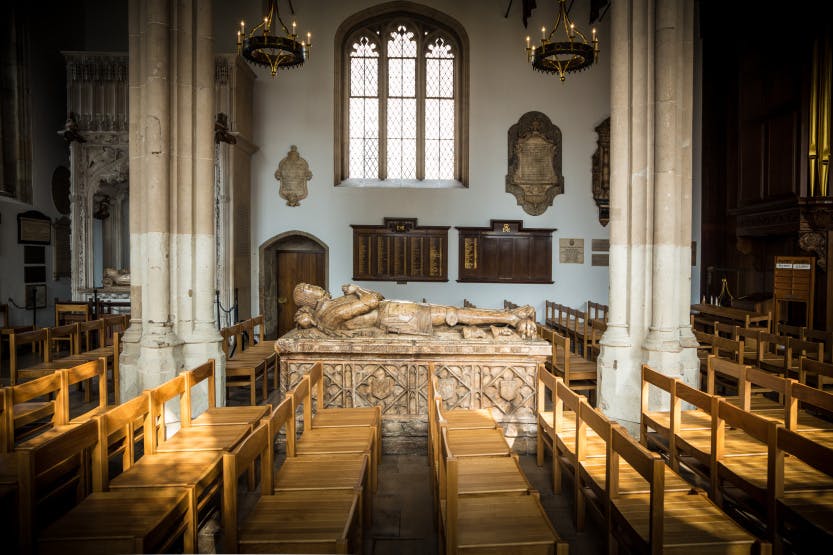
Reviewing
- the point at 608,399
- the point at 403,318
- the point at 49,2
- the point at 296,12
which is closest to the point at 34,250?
the point at 49,2

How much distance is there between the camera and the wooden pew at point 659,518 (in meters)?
2.29

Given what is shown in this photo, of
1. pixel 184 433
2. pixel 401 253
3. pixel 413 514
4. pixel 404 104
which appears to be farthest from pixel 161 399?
pixel 404 104

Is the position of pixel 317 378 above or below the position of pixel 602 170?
below

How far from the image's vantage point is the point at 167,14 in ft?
17.1

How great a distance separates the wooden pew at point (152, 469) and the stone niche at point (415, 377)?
1574 mm

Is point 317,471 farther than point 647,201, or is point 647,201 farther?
point 647,201

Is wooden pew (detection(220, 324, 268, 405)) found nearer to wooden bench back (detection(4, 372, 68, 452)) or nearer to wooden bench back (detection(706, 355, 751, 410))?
wooden bench back (detection(4, 372, 68, 452))

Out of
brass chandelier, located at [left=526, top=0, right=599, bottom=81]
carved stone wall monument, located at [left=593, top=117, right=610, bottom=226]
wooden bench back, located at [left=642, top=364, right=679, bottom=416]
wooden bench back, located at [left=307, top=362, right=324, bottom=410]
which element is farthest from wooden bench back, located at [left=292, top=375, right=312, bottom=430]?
carved stone wall monument, located at [left=593, top=117, right=610, bottom=226]

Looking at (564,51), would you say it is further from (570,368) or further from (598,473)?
(598,473)

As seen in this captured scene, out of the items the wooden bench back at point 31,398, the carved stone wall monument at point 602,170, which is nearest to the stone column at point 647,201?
the wooden bench back at point 31,398

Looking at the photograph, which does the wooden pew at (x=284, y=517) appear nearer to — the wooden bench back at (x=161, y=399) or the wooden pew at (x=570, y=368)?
the wooden bench back at (x=161, y=399)

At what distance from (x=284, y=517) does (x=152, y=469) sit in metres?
0.97

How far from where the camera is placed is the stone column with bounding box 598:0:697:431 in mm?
5164

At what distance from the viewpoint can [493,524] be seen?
8.42 feet
